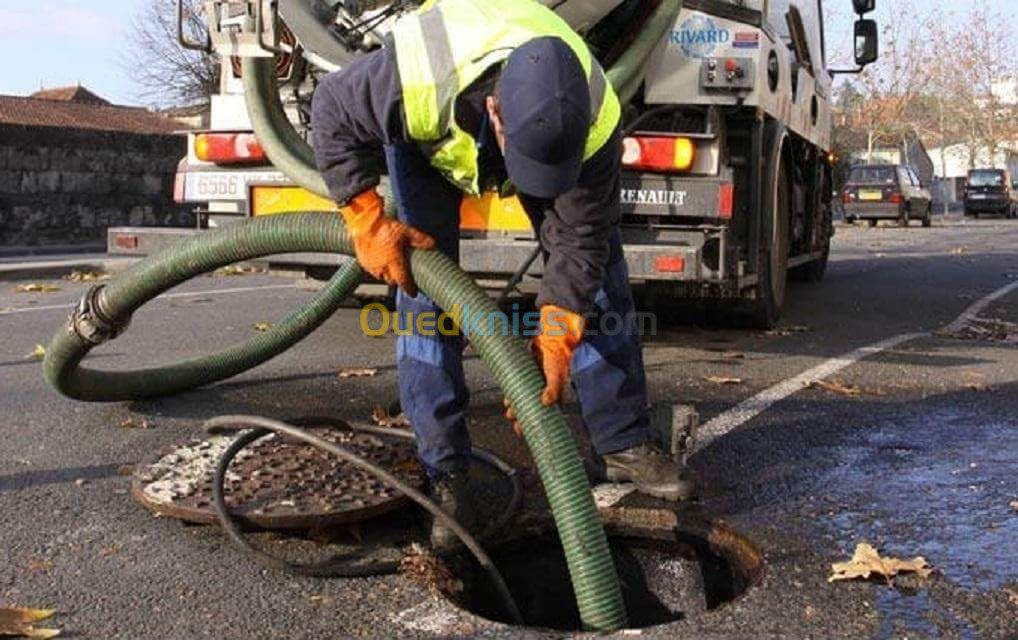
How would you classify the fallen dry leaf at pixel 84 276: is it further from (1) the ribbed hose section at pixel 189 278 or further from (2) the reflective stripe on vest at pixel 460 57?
(2) the reflective stripe on vest at pixel 460 57

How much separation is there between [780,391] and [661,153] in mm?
1298

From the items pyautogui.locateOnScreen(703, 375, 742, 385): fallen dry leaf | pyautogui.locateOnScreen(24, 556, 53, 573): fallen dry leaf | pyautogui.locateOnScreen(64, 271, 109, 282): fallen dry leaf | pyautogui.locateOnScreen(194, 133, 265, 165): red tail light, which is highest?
pyautogui.locateOnScreen(194, 133, 265, 165): red tail light

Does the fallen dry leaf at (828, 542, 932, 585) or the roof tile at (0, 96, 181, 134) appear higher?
the roof tile at (0, 96, 181, 134)

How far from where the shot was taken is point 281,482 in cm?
341

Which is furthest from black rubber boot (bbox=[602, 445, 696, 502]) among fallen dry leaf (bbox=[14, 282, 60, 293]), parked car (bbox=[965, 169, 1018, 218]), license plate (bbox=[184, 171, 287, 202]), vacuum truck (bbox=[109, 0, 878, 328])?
parked car (bbox=[965, 169, 1018, 218])

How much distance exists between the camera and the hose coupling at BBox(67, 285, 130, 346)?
3.85 m

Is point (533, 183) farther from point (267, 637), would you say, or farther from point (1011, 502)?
point (1011, 502)

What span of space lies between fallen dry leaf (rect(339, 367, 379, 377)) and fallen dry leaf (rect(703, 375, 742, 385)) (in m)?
1.65

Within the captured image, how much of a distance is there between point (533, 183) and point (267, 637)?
121 centimetres

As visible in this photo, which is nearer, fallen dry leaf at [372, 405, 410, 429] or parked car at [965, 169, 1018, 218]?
fallen dry leaf at [372, 405, 410, 429]

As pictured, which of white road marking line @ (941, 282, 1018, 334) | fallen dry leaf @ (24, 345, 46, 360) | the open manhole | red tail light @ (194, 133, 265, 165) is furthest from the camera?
white road marking line @ (941, 282, 1018, 334)

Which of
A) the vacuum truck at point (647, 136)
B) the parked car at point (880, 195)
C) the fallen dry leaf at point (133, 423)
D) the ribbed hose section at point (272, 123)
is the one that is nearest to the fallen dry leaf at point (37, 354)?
the vacuum truck at point (647, 136)

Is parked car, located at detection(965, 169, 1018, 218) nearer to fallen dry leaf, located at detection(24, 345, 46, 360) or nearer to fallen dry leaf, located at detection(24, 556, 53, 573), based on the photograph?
fallen dry leaf, located at detection(24, 345, 46, 360)

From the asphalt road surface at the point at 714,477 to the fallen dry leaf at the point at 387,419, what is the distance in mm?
96
